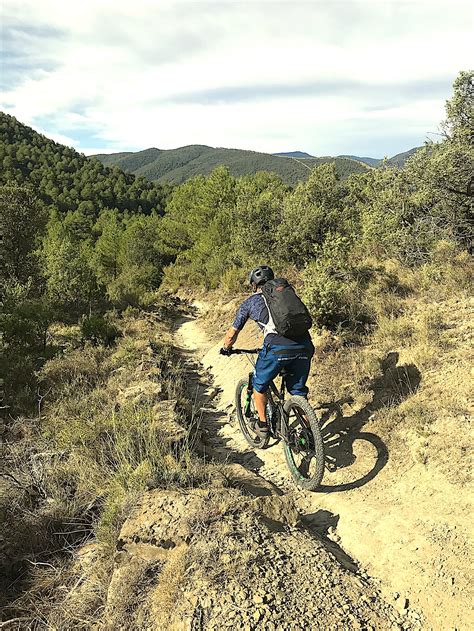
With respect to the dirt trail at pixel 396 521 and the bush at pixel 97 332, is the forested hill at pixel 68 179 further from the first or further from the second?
the dirt trail at pixel 396 521

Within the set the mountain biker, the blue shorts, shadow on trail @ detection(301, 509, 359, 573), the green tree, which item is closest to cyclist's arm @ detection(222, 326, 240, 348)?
the mountain biker

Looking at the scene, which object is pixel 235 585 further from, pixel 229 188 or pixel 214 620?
pixel 229 188

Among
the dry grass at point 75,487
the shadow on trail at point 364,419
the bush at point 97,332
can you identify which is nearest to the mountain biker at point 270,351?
the shadow on trail at point 364,419

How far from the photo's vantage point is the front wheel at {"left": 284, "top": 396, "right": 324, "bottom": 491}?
407 centimetres

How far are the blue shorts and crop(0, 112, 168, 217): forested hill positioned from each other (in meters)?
66.7

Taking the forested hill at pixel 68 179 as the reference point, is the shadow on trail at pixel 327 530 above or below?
below

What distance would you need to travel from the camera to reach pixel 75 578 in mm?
3008

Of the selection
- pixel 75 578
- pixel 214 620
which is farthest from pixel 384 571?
pixel 75 578

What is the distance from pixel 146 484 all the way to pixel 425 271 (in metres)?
7.00

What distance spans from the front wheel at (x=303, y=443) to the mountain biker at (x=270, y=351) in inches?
10.1

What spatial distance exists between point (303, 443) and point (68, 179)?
90585 millimetres

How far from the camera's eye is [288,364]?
14.5ft

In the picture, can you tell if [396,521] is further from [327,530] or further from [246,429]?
[246,429]

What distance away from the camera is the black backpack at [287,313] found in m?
4.11
